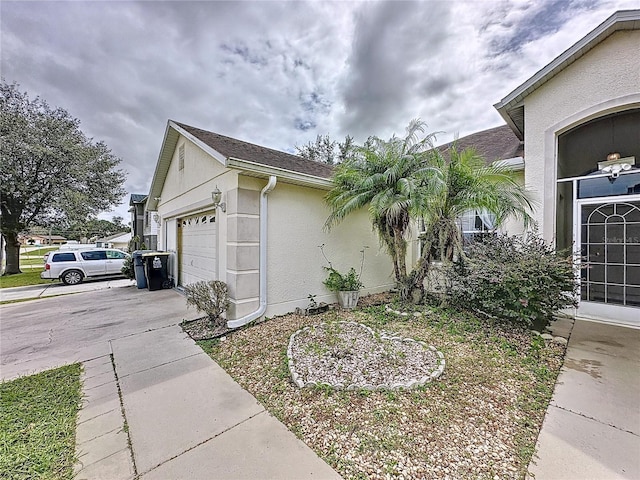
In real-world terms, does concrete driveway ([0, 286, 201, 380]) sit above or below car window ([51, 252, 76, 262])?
below

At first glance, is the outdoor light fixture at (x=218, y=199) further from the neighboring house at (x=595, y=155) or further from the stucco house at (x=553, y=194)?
the neighboring house at (x=595, y=155)

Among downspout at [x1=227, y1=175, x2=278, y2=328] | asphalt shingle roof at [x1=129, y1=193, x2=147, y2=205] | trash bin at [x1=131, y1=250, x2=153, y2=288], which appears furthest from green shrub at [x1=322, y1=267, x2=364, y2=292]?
asphalt shingle roof at [x1=129, y1=193, x2=147, y2=205]

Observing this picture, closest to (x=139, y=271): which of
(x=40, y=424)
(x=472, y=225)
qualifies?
(x=40, y=424)

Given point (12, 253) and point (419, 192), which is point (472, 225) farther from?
point (12, 253)

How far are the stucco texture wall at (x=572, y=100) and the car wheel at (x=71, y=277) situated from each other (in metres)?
17.8

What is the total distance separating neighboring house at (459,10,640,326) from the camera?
17.3ft

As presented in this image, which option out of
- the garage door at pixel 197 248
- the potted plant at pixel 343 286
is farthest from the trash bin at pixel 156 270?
the potted plant at pixel 343 286

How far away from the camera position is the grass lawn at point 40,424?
222cm

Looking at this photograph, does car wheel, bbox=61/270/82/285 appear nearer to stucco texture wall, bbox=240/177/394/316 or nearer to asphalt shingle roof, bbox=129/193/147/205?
asphalt shingle roof, bbox=129/193/147/205

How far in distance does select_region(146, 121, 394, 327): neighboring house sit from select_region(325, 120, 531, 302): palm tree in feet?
2.93

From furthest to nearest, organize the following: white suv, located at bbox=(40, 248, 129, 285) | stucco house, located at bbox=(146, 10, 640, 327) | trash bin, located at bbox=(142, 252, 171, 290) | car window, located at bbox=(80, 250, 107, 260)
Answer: car window, located at bbox=(80, 250, 107, 260) < white suv, located at bbox=(40, 248, 129, 285) < trash bin, located at bbox=(142, 252, 171, 290) < stucco house, located at bbox=(146, 10, 640, 327)

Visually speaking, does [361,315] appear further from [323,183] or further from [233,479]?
[233,479]

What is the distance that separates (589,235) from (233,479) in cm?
791

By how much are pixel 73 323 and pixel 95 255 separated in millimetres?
9051
